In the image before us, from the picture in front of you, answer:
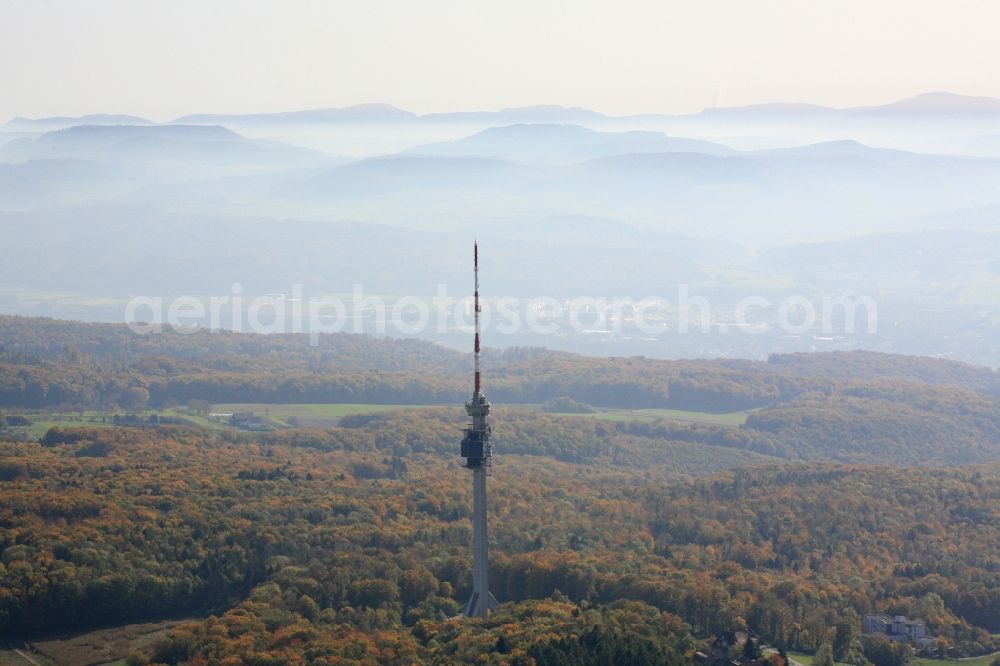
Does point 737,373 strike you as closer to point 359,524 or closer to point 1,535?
point 359,524

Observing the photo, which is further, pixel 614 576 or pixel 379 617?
pixel 614 576

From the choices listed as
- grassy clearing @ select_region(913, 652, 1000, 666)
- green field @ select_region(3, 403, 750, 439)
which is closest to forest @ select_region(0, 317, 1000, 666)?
grassy clearing @ select_region(913, 652, 1000, 666)

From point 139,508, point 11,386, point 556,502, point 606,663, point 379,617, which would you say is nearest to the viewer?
point 606,663

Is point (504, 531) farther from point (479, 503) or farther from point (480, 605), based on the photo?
point (480, 605)

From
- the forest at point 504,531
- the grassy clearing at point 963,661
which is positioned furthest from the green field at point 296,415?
the grassy clearing at point 963,661

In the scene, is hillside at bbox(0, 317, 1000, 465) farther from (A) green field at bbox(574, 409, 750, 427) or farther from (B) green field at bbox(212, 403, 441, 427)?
(B) green field at bbox(212, 403, 441, 427)

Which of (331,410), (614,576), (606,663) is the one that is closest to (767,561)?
(614,576)

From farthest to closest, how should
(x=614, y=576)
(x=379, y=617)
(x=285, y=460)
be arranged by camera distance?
(x=285, y=460) → (x=614, y=576) → (x=379, y=617)

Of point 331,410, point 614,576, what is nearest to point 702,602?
point 614,576
